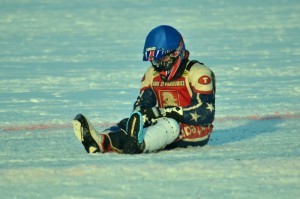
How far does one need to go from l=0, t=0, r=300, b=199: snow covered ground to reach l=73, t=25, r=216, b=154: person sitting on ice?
0.53ft

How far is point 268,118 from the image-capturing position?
10844 mm

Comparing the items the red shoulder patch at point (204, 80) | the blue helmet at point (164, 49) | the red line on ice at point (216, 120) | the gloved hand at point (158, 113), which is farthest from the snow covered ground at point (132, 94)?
the blue helmet at point (164, 49)

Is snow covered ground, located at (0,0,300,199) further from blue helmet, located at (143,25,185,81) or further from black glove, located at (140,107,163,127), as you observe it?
blue helmet, located at (143,25,185,81)

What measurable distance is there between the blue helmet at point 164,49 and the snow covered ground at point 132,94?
70 centimetres

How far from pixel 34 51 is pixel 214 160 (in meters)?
11.5

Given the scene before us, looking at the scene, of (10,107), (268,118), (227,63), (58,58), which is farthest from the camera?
(58,58)

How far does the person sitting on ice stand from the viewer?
7812 millimetres

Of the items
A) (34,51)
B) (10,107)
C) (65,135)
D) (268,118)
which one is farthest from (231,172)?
(34,51)

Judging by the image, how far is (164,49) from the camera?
8.16 metres

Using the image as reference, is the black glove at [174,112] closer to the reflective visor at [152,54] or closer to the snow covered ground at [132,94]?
the snow covered ground at [132,94]

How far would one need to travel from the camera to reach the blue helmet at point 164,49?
8.15m

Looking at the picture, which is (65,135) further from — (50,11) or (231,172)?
→ (50,11)

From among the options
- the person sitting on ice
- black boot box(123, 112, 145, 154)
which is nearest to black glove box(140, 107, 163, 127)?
the person sitting on ice

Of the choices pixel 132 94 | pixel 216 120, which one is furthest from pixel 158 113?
pixel 132 94
